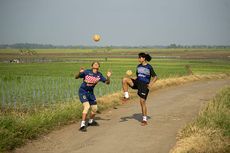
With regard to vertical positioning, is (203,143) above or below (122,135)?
above

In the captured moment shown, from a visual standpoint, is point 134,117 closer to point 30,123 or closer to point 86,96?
point 86,96

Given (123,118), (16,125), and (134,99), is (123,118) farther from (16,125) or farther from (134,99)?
(134,99)

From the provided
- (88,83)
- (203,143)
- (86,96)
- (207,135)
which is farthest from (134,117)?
(203,143)

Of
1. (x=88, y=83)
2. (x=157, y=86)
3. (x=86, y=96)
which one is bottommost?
(x=157, y=86)

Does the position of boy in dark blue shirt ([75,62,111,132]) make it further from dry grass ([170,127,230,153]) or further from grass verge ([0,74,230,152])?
dry grass ([170,127,230,153])

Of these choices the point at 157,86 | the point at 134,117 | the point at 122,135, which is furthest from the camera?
the point at 157,86

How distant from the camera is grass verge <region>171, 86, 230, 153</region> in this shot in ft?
21.4

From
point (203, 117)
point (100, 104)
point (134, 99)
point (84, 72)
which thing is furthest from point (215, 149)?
point (134, 99)

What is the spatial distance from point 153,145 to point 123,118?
3148 millimetres

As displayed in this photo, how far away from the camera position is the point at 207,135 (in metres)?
7.29

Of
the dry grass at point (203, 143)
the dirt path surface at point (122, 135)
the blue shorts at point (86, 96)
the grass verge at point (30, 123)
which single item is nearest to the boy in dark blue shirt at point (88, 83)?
the blue shorts at point (86, 96)

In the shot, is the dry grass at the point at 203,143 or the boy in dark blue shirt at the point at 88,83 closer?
the dry grass at the point at 203,143

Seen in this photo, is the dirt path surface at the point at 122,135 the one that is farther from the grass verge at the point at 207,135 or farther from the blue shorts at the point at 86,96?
the blue shorts at the point at 86,96

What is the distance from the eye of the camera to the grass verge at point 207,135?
6516 millimetres
